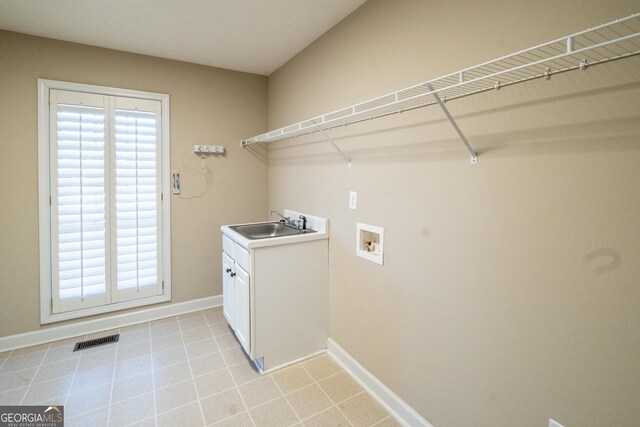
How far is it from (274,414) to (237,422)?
0.22m

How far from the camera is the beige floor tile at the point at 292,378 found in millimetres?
2101

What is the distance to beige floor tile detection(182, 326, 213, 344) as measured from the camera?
8.87ft

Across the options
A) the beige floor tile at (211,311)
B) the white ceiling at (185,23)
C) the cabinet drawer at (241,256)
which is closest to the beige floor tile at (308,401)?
the cabinet drawer at (241,256)

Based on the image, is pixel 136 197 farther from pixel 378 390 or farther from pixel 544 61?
pixel 544 61

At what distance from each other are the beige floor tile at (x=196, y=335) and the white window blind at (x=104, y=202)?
1.81 ft

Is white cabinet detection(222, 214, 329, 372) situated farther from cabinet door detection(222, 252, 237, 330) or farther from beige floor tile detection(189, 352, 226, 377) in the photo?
beige floor tile detection(189, 352, 226, 377)

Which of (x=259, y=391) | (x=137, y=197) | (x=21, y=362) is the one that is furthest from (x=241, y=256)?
(x=21, y=362)

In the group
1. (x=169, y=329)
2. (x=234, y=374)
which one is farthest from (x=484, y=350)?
(x=169, y=329)

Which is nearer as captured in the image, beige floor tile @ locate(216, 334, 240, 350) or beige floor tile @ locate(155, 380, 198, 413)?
beige floor tile @ locate(155, 380, 198, 413)

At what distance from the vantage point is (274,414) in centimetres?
186

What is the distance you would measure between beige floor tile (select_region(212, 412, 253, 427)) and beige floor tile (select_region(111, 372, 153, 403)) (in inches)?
25.0

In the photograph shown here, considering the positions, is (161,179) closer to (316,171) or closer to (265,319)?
(316,171)

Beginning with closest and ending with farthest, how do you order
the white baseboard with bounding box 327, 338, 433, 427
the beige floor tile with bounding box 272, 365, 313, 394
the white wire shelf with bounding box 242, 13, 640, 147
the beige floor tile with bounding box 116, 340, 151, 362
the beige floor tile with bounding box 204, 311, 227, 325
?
the white wire shelf with bounding box 242, 13, 640, 147 < the white baseboard with bounding box 327, 338, 433, 427 < the beige floor tile with bounding box 272, 365, 313, 394 < the beige floor tile with bounding box 116, 340, 151, 362 < the beige floor tile with bounding box 204, 311, 227, 325

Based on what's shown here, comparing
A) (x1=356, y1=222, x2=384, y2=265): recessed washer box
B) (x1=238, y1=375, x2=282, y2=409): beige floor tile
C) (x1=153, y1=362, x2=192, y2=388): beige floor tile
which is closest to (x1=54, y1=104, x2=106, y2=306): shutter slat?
(x1=153, y1=362, x2=192, y2=388): beige floor tile
